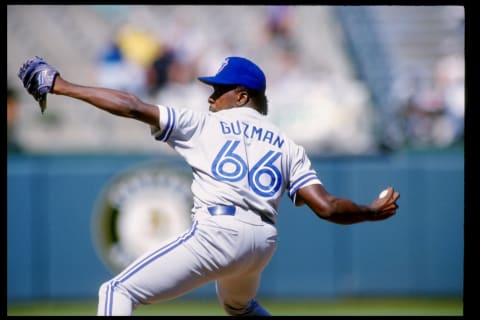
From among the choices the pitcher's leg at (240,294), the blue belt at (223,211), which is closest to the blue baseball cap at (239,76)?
the blue belt at (223,211)

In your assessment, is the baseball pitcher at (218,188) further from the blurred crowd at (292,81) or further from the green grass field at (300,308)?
the blurred crowd at (292,81)

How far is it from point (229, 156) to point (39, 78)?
96 centimetres

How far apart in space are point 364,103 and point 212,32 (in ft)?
6.08

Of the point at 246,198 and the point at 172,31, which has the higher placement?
the point at 172,31

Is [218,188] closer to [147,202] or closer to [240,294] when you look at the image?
[240,294]

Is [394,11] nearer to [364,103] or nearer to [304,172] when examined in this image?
[364,103]

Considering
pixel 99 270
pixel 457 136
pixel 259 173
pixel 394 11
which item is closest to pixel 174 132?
pixel 259 173

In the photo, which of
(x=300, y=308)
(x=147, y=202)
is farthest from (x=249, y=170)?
(x=147, y=202)

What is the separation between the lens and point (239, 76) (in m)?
4.48

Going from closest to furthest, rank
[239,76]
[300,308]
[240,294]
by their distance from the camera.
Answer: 1. [239,76]
2. [240,294]
3. [300,308]

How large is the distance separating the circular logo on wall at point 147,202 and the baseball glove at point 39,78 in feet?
15.4

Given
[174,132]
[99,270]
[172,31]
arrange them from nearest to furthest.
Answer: [174,132]
[99,270]
[172,31]

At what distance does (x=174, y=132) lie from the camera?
4266 mm

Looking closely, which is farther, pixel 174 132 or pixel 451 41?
pixel 451 41
